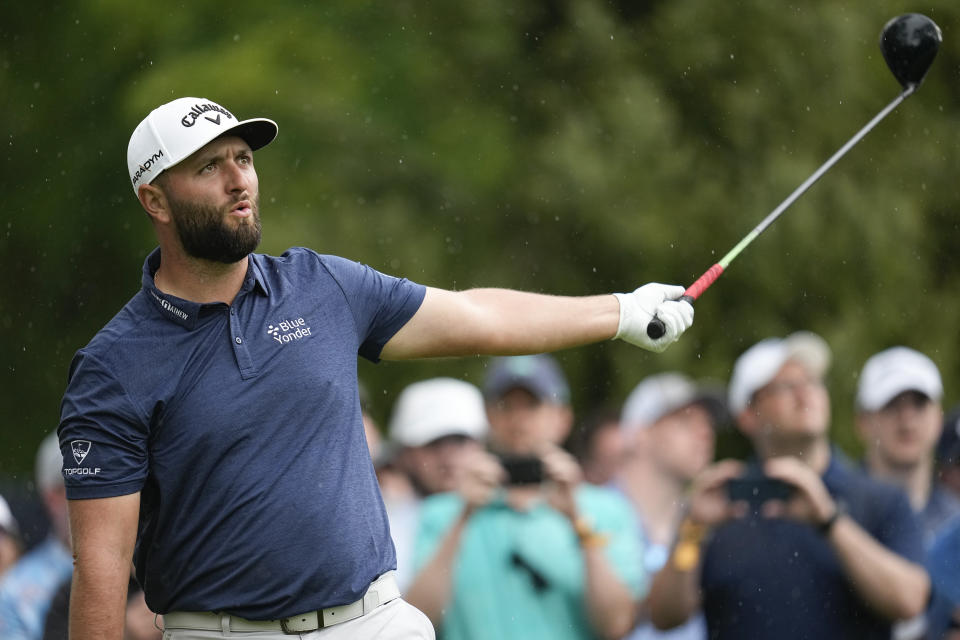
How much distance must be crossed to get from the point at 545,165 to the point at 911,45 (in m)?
5.36

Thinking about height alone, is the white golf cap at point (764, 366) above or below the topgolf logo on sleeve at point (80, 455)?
below

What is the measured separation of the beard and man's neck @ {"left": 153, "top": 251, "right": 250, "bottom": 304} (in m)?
0.03

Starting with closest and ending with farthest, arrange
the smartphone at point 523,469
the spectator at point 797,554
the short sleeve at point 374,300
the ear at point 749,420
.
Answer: the short sleeve at point 374,300 → the spectator at point 797,554 → the smartphone at point 523,469 → the ear at point 749,420

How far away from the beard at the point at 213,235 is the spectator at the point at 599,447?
10.6 feet

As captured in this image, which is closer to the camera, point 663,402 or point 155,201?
point 155,201

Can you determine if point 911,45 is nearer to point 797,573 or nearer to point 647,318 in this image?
point 647,318

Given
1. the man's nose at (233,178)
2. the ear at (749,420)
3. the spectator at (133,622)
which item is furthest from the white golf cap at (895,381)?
the man's nose at (233,178)

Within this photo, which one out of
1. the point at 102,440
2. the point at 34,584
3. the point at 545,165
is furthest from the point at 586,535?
the point at 545,165

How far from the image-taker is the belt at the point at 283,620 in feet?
12.9

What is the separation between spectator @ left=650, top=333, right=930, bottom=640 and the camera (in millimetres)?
5539

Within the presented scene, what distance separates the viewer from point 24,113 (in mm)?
10695

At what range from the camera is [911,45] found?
208 inches

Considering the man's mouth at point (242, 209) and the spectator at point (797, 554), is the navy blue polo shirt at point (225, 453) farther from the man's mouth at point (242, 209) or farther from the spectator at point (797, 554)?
the spectator at point (797, 554)

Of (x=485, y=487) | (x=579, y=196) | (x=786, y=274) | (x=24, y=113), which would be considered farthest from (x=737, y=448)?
(x=24, y=113)
